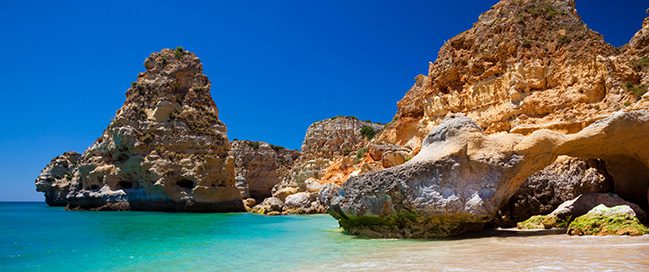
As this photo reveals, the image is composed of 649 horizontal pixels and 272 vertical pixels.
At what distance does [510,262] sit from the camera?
6.50 m

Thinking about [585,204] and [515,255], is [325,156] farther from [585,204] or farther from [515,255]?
[515,255]

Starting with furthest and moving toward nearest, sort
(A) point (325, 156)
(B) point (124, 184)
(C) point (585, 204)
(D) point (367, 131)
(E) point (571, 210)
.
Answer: (D) point (367, 131)
(A) point (325, 156)
(B) point (124, 184)
(E) point (571, 210)
(C) point (585, 204)

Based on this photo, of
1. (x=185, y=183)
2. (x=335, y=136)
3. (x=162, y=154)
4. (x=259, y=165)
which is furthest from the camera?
(x=259, y=165)

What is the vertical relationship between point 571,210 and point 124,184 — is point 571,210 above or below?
below

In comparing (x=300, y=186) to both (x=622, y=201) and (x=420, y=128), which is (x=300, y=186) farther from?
(x=622, y=201)

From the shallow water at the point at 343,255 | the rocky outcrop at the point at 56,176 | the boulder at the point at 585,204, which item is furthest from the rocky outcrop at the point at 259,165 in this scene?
the boulder at the point at 585,204

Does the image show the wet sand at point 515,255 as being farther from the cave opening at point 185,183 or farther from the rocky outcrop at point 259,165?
the rocky outcrop at point 259,165

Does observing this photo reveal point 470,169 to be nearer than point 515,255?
No

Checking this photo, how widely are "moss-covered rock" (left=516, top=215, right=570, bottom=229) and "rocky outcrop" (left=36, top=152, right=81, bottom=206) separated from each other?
6833 centimetres

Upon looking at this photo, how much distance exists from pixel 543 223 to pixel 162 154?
3382cm

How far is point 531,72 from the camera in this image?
20781mm

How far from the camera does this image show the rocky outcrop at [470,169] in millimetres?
9977

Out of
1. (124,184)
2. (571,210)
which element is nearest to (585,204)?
(571,210)

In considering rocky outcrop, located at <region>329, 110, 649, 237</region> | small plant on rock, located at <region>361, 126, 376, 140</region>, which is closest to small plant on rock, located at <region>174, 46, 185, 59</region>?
small plant on rock, located at <region>361, 126, 376, 140</region>
